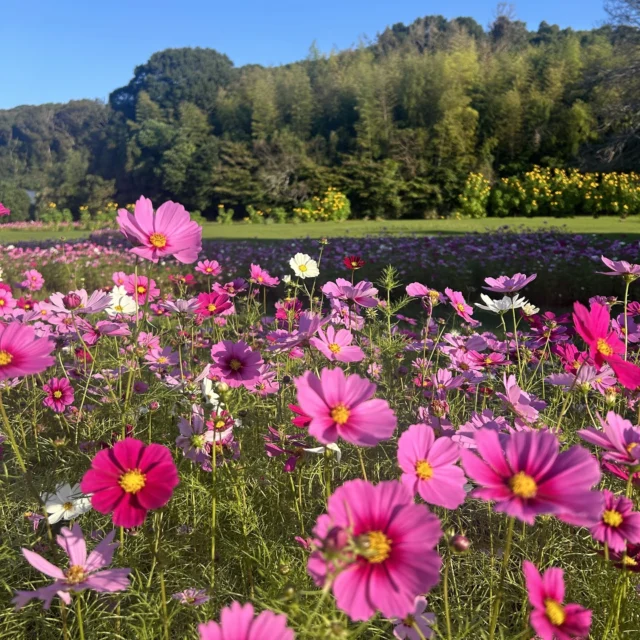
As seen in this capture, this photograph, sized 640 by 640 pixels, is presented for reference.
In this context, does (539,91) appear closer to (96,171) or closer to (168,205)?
(168,205)

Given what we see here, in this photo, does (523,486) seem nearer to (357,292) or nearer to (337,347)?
(337,347)

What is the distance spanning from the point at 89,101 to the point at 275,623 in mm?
71512

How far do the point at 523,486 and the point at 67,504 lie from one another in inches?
32.2

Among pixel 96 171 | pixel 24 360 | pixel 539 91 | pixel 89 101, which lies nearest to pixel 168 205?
pixel 24 360

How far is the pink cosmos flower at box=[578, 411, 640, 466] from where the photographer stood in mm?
599

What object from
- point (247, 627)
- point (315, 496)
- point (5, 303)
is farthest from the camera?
point (5, 303)

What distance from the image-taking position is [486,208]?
53.1 ft

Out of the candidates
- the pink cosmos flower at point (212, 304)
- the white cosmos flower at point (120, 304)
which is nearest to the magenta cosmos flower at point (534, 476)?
the pink cosmos flower at point (212, 304)

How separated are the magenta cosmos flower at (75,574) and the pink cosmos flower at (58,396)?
92 cm

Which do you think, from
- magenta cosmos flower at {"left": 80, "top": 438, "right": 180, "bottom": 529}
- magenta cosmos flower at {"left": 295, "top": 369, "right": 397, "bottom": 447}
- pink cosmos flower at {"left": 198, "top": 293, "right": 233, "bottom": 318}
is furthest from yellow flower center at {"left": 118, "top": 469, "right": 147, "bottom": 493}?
pink cosmos flower at {"left": 198, "top": 293, "right": 233, "bottom": 318}

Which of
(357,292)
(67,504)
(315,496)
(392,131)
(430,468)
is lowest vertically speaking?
A: (315,496)

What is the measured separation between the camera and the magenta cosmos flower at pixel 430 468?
57cm

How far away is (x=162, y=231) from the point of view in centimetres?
87

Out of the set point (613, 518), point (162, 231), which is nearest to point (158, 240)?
point (162, 231)
